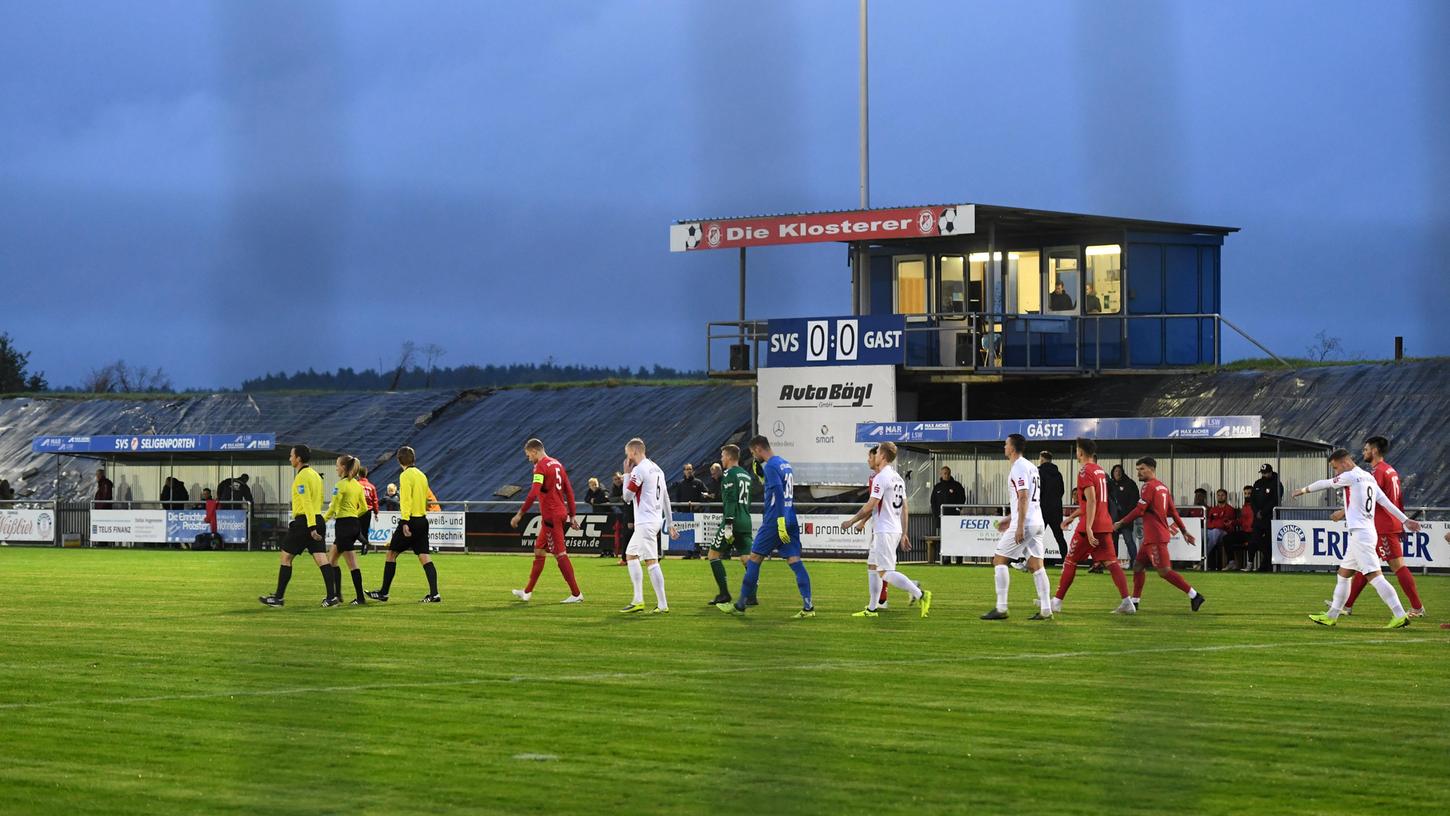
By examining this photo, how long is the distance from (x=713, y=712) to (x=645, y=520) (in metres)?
10.4

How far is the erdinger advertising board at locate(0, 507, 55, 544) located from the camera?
52.0 metres

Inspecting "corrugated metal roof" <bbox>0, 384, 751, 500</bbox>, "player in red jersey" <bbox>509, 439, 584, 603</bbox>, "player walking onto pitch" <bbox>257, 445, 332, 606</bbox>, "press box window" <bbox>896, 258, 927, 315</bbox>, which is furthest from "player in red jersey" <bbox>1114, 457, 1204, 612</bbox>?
"corrugated metal roof" <bbox>0, 384, 751, 500</bbox>

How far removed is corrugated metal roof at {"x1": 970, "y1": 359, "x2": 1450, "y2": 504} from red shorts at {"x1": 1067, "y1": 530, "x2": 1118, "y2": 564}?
68.3 feet

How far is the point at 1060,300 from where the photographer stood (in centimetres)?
5062

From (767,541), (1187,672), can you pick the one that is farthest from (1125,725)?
(767,541)

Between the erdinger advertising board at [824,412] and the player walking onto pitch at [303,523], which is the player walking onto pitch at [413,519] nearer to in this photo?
the player walking onto pitch at [303,523]

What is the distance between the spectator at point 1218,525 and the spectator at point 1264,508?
0.65 metres

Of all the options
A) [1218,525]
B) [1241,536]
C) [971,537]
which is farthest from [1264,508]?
[971,537]

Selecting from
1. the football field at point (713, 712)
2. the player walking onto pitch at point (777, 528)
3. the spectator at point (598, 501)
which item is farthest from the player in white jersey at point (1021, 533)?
the spectator at point (598, 501)

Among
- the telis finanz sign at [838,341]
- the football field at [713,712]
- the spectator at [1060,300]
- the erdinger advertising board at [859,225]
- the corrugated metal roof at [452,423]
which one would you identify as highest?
the erdinger advertising board at [859,225]

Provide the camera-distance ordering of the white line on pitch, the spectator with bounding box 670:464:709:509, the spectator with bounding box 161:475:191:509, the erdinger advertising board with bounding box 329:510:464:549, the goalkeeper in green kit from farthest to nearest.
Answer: the spectator with bounding box 161:475:191:509
the erdinger advertising board with bounding box 329:510:464:549
the spectator with bounding box 670:464:709:509
the goalkeeper in green kit
the white line on pitch

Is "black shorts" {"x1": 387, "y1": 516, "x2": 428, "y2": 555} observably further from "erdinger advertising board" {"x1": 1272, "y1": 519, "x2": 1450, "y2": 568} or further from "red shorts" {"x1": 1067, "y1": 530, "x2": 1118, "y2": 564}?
"erdinger advertising board" {"x1": 1272, "y1": 519, "x2": 1450, "y2": 568}

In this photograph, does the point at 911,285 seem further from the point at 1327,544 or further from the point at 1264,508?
the point at 1327,544

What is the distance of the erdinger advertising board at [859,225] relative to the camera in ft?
153
